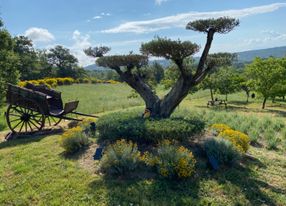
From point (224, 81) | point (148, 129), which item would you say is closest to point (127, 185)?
point (148, 129)

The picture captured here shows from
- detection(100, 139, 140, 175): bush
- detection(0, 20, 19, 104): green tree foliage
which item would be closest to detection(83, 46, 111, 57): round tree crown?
detection(100, 139, 140, 175): bush

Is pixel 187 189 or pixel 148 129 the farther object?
pixel 148 129

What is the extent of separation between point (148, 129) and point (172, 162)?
5.17 feet

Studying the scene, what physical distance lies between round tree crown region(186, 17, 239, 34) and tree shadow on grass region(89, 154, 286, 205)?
154 inches

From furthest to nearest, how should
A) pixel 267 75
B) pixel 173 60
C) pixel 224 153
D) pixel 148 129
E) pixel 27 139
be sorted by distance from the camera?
1. pixel 267 75
2. pixel 27 139
3. pixel 173 60
4. pixel 148 129
5. pixel 224 153

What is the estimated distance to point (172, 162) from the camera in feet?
21.3

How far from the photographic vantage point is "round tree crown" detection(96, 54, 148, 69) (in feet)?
32.2

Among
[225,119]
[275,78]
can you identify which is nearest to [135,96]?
[275,78]

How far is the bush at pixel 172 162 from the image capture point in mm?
6430

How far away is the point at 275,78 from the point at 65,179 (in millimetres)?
26340

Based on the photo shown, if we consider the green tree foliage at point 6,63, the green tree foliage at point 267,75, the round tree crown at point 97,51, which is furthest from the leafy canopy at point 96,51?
the green tree foliage at point 267,75

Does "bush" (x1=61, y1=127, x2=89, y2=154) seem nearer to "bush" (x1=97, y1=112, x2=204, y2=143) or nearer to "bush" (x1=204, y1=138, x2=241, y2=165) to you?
"bush" (x1=97, y1=112, x2=204, y2=143)

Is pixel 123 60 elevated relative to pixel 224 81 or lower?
elevated

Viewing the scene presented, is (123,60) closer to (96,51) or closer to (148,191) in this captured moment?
(96,51)
